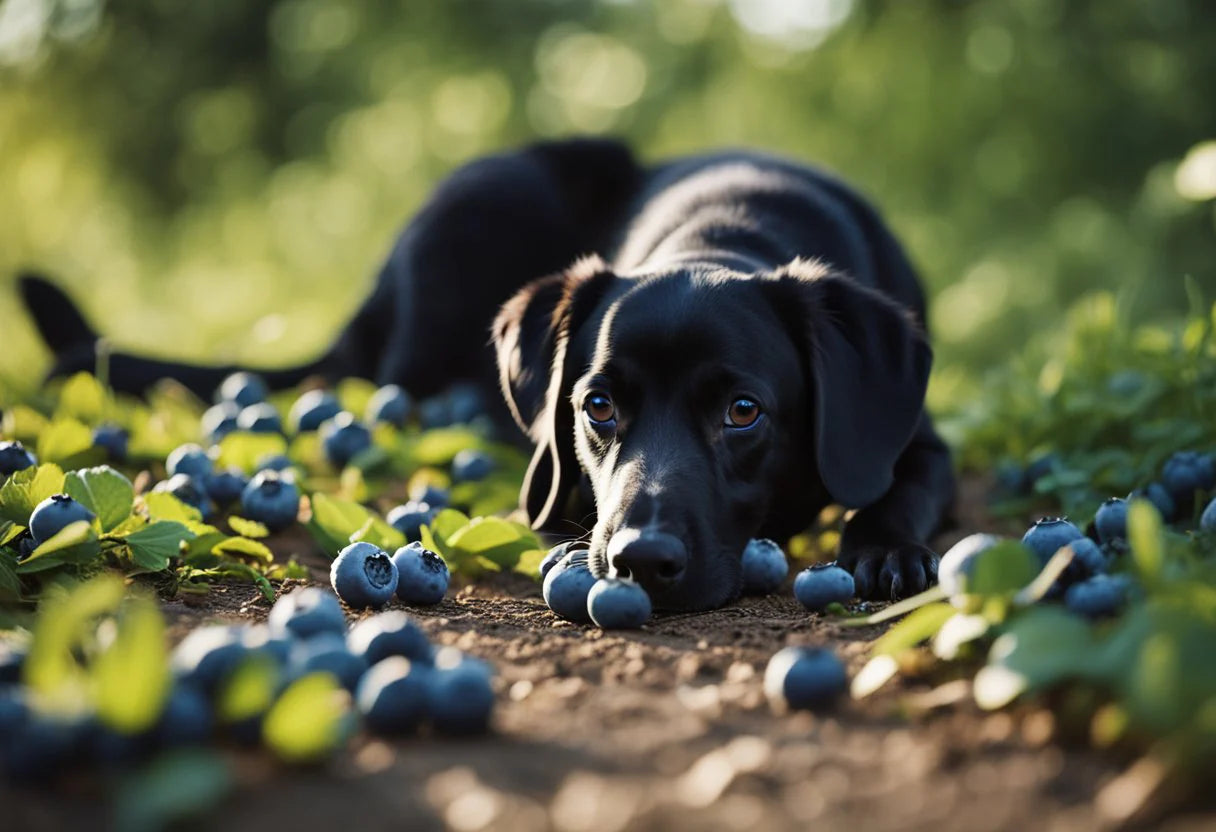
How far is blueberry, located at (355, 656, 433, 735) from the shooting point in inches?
65.4

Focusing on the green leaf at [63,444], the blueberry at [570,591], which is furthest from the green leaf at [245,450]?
the blueberry at [570,591]

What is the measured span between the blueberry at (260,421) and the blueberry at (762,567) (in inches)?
74.2

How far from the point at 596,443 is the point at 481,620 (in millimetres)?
668

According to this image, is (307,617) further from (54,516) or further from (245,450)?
(245,450)

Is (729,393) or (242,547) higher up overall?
(729,393)

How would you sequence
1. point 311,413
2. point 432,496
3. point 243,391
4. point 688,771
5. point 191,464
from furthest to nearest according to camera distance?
point 243,391 < point 311,413 < point 432,496 < point 191,464 < point 688,771

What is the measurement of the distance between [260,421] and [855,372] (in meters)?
2.00

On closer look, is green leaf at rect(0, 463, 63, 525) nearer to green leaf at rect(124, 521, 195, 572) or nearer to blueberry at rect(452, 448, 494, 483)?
green leaf at rect(124, 521, 195, 572)

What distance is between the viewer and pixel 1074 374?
4051 millimetres

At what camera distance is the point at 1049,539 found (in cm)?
227

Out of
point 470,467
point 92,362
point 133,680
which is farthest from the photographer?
point 92,362

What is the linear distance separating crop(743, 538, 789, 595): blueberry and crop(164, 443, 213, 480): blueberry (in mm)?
1483

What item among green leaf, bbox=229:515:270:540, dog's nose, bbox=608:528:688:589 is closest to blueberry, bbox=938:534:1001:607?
dog's nose, bbox=608:528:688:589

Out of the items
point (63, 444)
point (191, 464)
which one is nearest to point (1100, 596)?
point (191, 464)
